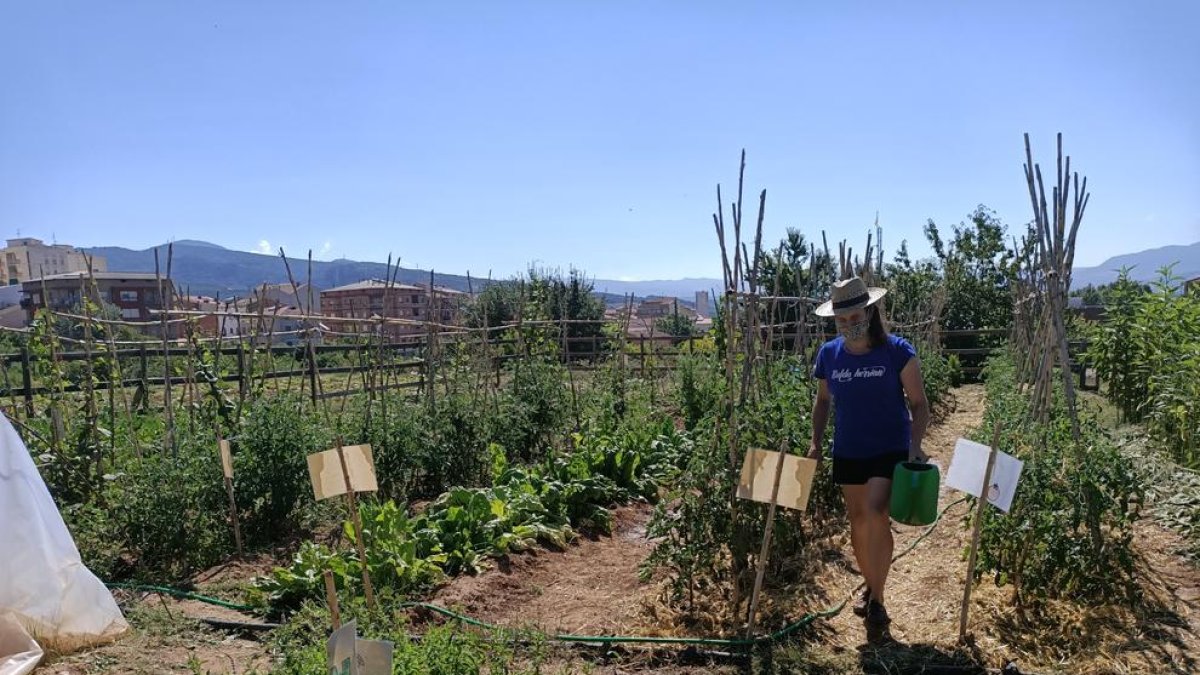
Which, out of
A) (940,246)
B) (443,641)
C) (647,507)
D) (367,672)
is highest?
(940,246)

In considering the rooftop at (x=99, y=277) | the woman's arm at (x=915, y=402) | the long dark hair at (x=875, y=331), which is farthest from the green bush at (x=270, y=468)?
the woman's arm at (x=915, y=402)

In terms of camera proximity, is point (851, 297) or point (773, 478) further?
point (851, 297)

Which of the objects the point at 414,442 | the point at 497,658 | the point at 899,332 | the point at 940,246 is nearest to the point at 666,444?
the point at 414,442

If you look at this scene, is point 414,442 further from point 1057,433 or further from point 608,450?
point 1057,433

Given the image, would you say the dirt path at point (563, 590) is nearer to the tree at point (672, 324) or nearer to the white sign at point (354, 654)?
the white sign at point (354, 654)

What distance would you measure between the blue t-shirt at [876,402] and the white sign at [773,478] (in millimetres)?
331

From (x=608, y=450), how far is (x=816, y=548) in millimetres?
2144

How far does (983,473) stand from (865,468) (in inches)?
18.7

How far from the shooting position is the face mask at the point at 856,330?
3410 mm

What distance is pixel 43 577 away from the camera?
11.3 ft

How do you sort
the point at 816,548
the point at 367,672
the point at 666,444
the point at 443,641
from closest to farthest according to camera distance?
the point at 367,672, the point at 443,641, the point at 816,548, the point at 666,444

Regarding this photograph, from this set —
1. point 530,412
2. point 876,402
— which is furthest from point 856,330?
point 530,412

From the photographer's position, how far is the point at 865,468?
343 centimetres

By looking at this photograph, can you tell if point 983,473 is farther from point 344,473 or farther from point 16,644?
point 16,644
